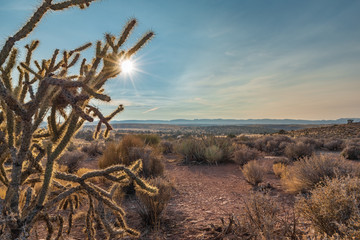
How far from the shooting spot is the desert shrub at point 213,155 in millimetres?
11750

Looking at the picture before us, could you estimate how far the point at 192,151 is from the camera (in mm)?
12703

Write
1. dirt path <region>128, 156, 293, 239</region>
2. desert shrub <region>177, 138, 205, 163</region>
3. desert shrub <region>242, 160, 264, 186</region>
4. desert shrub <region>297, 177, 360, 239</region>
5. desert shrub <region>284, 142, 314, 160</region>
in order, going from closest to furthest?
desert shrub <region>297, 177, 360, 239</region> → dirt path <region>128, 156, 293, 239</region> → desert shrub <region>242, 160, 264, 186</region> → desert shrub <region>177, 138, 205, 163</region> → desert shrub <region>284, 142, 314, 160</region>

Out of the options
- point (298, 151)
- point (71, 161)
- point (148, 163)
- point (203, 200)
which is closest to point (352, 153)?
point (298, 151)

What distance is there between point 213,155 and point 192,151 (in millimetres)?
1451

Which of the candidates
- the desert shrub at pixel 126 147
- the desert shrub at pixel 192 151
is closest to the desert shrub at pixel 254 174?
the desert shrub at pixel 126 147

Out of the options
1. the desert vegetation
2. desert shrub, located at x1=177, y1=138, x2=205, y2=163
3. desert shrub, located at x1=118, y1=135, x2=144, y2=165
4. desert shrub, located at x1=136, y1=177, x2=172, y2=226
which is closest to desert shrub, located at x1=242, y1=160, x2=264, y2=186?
the desert vegetation

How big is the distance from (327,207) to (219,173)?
659 centimetres

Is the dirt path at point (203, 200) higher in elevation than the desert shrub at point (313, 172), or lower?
lower

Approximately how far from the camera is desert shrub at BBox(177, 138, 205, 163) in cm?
1232

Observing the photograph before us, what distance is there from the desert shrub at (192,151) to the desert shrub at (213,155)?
15.1 inches

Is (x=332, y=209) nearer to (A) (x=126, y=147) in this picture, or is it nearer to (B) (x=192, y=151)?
(A) (x=126, y=147)

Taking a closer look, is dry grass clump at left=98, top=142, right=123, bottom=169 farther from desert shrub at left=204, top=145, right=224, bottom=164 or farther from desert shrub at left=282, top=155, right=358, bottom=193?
desert shrub at left=282, top=155, right=358, bottom=193

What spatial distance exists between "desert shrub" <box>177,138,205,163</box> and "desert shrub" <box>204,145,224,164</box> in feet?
1.26

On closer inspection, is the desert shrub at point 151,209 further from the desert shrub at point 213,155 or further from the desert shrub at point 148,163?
the desert shrub at point 213,155
